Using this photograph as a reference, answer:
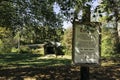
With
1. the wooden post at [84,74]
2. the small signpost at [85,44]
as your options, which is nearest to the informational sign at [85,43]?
the small signpost at [85,44]

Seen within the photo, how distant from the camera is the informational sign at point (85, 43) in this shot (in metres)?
8.98

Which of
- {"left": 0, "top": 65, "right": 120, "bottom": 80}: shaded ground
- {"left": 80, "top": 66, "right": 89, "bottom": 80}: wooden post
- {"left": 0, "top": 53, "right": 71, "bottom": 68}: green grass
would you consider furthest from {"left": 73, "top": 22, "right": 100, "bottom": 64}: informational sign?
{"left": 0, "top": 53, "right": 71, "bottom": 68}: green grass

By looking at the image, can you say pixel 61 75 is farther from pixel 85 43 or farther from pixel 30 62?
pixel 30 62

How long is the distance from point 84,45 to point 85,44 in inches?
1.8

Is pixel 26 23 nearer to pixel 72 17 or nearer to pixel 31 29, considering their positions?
pixel 31 29

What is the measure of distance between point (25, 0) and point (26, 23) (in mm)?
1627

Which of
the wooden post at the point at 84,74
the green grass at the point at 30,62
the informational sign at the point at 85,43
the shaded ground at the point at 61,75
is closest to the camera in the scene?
the wooden post at the point at 84,74

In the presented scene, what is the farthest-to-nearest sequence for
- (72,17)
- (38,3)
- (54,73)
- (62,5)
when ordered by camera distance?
(38,3) < (54,73) < (62,5) < (72,17)

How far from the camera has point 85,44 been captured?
898 centimetres

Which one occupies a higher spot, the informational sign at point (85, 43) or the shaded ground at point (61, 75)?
the informational sign at point (85, 43)

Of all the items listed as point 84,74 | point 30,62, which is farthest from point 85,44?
point 30,62

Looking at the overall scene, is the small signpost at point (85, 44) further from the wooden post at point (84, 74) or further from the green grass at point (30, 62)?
the green grass at point (30, 62)

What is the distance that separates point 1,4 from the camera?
661 inches

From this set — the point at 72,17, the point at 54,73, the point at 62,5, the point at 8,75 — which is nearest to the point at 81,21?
the point at 72,17
